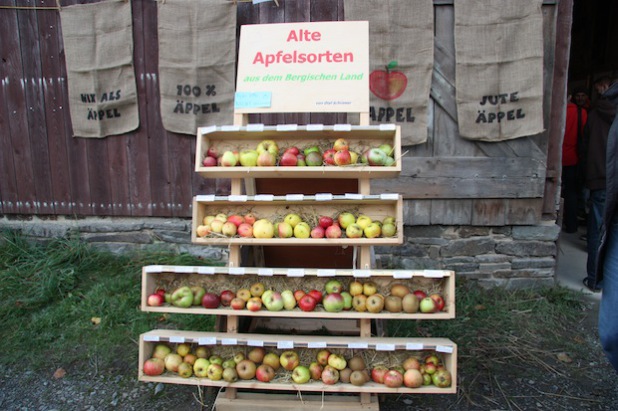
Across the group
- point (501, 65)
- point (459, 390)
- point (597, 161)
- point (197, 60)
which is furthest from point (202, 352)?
point (597, 161)

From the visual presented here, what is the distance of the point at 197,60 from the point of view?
3746 millimetres

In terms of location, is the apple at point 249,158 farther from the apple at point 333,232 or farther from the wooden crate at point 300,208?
the apple at point 333,232

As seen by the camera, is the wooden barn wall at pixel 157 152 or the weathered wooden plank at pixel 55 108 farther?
the weathered wooden plank at pixel 55 108

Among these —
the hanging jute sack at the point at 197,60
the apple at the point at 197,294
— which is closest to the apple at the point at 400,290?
the apple at the point at 197,294

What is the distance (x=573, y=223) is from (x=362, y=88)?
4.63 metres

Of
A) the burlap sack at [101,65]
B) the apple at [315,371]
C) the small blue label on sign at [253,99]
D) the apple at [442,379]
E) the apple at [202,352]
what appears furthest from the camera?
the burlap sack at [101,65]

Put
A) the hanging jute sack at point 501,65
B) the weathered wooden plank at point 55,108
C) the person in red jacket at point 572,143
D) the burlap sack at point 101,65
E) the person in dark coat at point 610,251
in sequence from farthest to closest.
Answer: the person in red jacket at point 572,143, the weathered wooden plank at point 55,108, the burlap sack at point 101,65, the hanging jute sack at point 501,65, the person in dark coat at point 610,251

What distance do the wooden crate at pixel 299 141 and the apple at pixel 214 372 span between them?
1.13 meters

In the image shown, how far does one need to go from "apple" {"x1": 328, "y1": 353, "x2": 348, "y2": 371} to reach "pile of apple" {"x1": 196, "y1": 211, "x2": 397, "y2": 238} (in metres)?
0.69

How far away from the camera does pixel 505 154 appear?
12.4 ft

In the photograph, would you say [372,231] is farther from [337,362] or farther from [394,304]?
[337,362]

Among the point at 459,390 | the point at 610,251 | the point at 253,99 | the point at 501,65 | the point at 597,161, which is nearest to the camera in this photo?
the point at 610,251

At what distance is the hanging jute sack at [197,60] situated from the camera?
12.2 feet

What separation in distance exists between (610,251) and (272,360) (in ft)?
6.01
